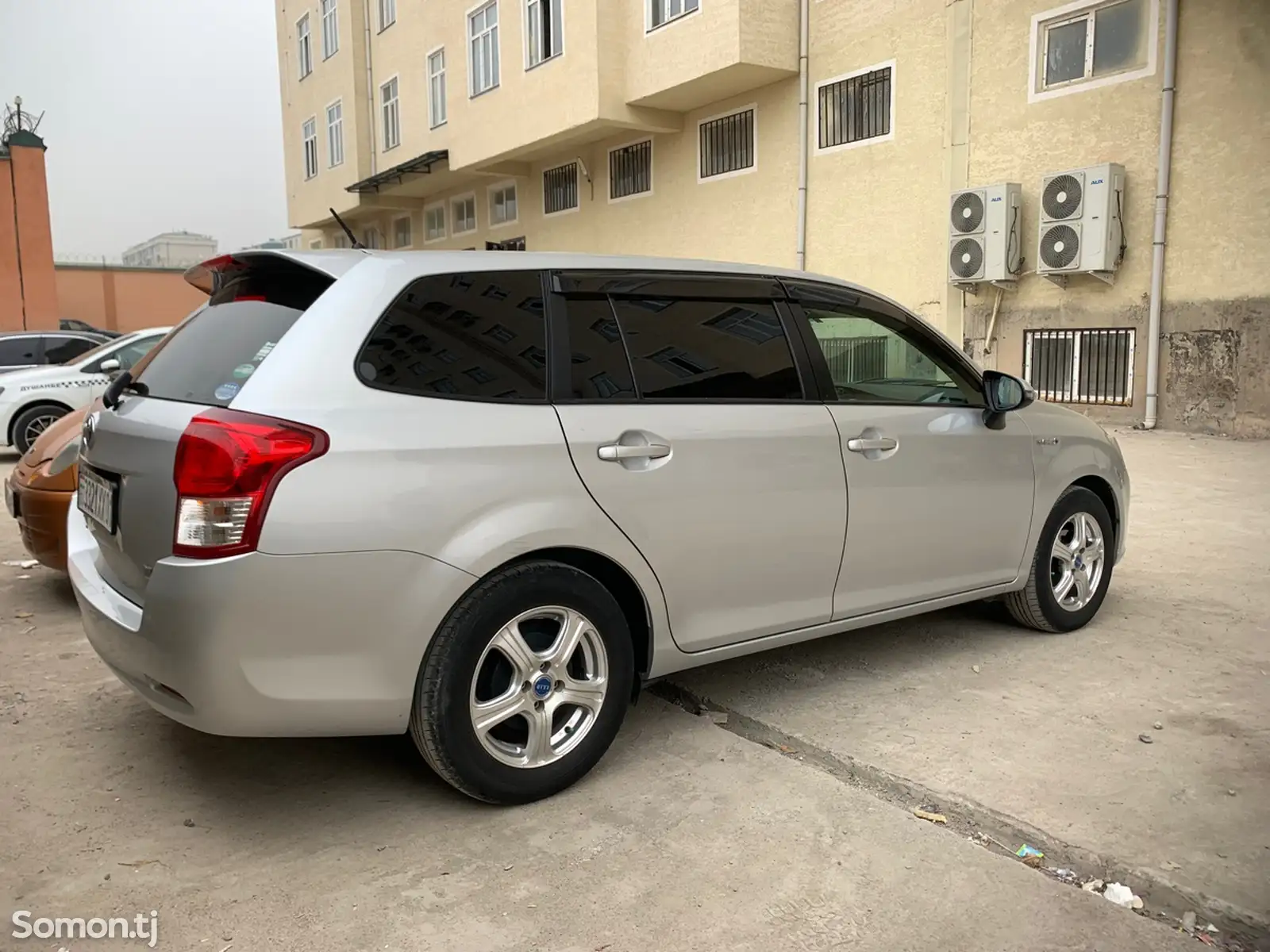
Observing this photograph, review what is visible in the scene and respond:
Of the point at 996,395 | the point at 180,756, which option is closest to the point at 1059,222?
the point at 996,395

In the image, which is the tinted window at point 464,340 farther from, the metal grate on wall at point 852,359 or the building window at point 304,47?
the building window at point 304,47

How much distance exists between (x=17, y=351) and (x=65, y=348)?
191 centimetres

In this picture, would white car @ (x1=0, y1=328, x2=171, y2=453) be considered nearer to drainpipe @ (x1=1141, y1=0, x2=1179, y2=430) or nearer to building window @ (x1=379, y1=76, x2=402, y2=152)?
drainpipe @ (x1=1141, y1=0, x2=1179, y2=430)

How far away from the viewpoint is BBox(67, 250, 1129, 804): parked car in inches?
109

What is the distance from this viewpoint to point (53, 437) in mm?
5809

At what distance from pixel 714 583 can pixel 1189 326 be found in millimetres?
10945

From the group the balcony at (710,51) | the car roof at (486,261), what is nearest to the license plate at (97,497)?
the car roof at (486,261)

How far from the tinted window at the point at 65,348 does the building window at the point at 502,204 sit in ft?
41.1

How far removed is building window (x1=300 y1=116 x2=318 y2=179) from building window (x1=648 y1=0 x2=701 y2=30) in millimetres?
17664

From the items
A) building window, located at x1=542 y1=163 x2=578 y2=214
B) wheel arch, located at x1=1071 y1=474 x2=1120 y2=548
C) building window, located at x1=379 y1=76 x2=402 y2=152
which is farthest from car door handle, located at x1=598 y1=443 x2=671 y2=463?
building window, located at x1=379 y1=76 x2=402 y2=152

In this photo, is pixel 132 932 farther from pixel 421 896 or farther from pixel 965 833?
pixel 965 833

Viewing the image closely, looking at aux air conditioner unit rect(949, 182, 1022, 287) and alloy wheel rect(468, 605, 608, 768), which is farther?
aux air conditioner unit rect(949, 182, 1022, 287)

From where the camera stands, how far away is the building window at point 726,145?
1789 centimetres

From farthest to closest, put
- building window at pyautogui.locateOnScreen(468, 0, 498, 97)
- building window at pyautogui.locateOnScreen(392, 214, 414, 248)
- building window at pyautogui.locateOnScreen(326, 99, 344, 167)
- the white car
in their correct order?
1. building window at pyautogui.locateOnScreen(392, 214, 414, 248)
2. building window at pyautogui.locateOnScreen(326, 99, 344, 167)
3. building window at pyautogui.locateOnScreen(468, 0, 498, 97)
4. the white car
